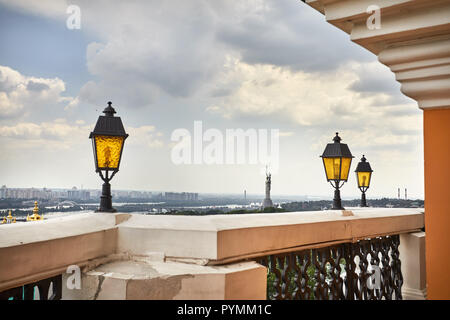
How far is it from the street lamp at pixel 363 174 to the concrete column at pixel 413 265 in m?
5.94

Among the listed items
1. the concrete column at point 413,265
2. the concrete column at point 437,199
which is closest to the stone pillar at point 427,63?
the concrete column at point 437,199

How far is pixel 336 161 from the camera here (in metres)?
6.10

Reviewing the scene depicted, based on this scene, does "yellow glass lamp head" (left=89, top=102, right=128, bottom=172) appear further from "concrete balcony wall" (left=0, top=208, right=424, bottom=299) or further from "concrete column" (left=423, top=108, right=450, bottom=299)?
"concrete column" (left=423, top=108, right=450, bottom=299)

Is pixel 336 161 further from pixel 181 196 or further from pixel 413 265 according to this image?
pixel 181 196

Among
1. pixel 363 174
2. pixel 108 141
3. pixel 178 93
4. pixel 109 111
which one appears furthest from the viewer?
pixel 178 93

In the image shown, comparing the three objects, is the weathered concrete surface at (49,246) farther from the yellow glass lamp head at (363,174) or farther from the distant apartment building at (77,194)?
the yellow glass lamp head at (363,174)

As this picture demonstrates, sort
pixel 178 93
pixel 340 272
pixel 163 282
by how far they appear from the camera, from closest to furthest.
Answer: pixel 163 282 < pixel 340 272 < pixel 178 93

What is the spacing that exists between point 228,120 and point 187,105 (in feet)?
14.4

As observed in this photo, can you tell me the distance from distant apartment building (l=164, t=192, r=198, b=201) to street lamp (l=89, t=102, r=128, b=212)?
15.4 feet

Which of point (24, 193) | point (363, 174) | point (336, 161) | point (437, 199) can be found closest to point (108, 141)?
Answer: point (24, 193)

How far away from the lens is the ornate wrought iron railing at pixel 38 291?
1.38 metres

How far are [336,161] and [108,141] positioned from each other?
4.39 meters

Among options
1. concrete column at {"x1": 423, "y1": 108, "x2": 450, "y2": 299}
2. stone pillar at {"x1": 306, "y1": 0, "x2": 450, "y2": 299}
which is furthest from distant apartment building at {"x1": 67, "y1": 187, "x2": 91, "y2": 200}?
concrete column at {"x1": 423, "y1": 108, "x2": 450, "y2": 299}

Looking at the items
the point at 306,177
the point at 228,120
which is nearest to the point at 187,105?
the point at 228,120
